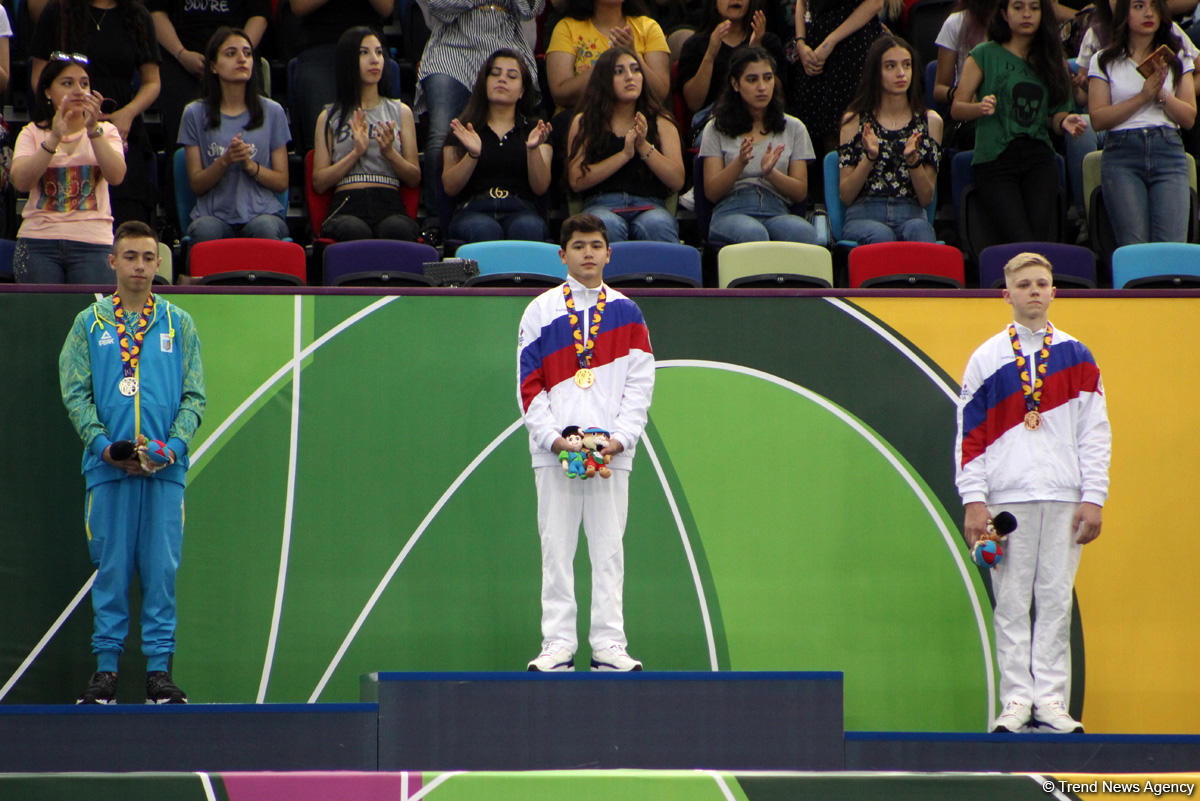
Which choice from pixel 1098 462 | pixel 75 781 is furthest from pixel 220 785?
pixel 1098 462

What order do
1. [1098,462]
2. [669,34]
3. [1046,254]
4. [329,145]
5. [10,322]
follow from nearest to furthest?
1. [1098,462]
2. [10,322]
3. [1046,254]
4. [329,145]
5. [669,34]

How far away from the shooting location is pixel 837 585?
21.0 feet

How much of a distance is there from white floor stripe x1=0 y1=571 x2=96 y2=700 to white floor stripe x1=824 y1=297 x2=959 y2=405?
3231 millimetres

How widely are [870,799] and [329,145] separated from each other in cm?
464

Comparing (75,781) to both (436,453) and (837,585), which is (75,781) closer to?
(436,453)

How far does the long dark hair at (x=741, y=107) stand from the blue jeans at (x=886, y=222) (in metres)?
0.60

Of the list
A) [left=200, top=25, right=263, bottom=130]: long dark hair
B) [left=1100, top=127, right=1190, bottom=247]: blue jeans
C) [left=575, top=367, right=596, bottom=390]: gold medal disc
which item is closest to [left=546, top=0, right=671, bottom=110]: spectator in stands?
[left=200, top=25, right=263, bottom=130]: long dark hair

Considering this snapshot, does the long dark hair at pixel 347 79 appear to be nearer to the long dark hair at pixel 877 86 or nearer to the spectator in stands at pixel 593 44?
the spectator in stands at pixel 593 44

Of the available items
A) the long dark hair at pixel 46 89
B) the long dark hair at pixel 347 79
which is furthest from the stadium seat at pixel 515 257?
the long dark hair at pixel 46 89

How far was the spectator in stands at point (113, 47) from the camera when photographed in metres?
7.98

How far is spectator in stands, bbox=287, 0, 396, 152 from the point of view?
27.8ft

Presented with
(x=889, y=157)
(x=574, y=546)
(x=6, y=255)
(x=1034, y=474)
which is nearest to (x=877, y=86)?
(x=889, y=157)

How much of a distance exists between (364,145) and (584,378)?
8.57 feet

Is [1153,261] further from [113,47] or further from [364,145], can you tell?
[113,47]
